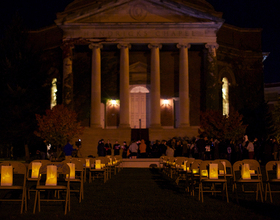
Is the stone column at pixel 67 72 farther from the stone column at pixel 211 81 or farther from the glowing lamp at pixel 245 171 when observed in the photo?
the glowing lamp at pixel 245 171

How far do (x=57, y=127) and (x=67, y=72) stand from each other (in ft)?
30.0

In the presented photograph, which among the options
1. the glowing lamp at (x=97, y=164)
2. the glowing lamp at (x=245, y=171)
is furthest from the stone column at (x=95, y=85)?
the glowing lamp at (x=245, y=171)

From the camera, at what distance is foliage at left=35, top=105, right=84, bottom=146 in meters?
36.3

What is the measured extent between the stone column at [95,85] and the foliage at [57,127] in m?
5.76

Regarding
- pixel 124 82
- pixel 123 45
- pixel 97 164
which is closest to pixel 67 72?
pixel 124 82

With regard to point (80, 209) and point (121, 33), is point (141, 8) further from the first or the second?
point (80, 209)

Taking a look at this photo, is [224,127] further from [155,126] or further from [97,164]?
[97,164]

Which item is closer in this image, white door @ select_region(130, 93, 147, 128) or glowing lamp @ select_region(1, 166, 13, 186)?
glowing lamp @ select_region(1, 166, 13, 186)

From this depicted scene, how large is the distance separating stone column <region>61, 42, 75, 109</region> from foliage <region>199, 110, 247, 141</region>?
14148mm

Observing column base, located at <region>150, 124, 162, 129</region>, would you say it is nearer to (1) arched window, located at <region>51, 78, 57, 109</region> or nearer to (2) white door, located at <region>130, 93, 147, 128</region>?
(2) white door, located at <region>130, 93, 147, 128</region>

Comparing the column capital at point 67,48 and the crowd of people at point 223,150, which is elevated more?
the column capital at point 67,48

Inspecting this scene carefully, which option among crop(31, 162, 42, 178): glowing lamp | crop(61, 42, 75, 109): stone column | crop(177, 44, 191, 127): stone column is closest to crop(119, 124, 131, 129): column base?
crop(177, 44, 191, 127): stone column

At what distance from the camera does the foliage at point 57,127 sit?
3631cm

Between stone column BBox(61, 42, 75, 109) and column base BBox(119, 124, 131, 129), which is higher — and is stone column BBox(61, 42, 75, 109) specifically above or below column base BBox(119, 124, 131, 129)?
above
